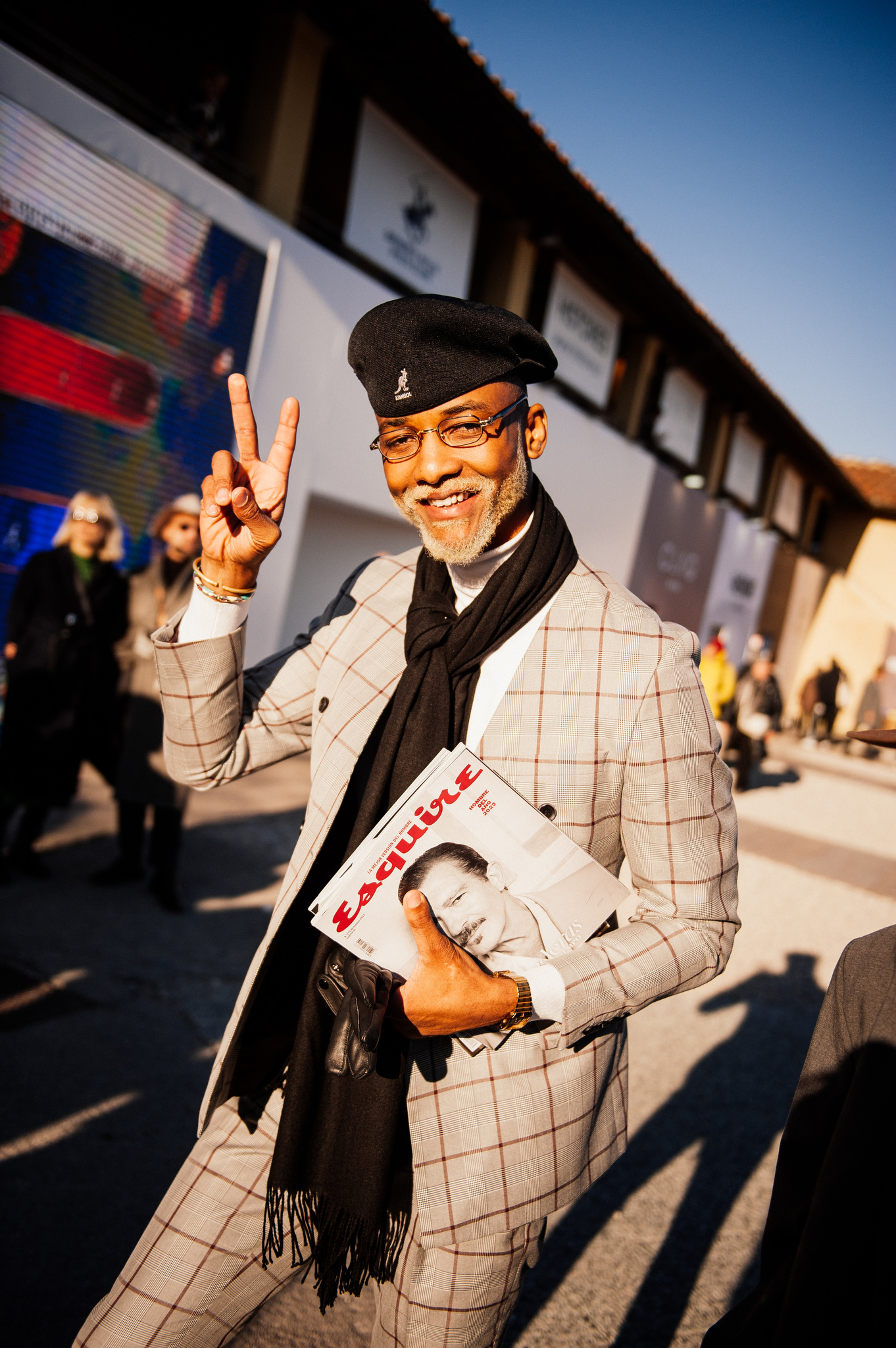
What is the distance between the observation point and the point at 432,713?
1.58 m

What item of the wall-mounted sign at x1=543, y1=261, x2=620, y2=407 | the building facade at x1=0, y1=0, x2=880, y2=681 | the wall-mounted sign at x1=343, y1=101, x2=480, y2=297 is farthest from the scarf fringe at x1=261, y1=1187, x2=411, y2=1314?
the wall-mounted sign at x1=543, y1=261, x2=620, y2=407

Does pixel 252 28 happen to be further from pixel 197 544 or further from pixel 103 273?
pixel 197 544

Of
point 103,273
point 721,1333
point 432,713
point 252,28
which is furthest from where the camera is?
point 252,28

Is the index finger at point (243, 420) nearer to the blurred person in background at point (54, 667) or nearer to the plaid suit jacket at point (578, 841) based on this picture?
the plaid suit jacket at point (578, 841)

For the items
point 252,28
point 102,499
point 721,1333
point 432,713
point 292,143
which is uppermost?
point 252,28

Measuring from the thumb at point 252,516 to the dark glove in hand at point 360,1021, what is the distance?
76 centimetres

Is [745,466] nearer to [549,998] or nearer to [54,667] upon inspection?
[54,667]

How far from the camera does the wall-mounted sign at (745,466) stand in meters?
20.1

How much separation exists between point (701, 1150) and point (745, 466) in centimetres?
1945

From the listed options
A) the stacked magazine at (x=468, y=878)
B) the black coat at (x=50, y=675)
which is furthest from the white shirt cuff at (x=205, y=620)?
the black coat at (x=50, y=675)

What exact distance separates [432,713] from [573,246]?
13.6 metres

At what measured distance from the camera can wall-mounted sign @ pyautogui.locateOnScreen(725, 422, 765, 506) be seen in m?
20.1

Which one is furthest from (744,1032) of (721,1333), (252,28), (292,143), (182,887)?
(252,28)

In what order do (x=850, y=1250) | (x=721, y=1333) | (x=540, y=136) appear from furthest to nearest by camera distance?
(x=540, y=136) < (x=721, y=1333) < (x=850, y=1250)
